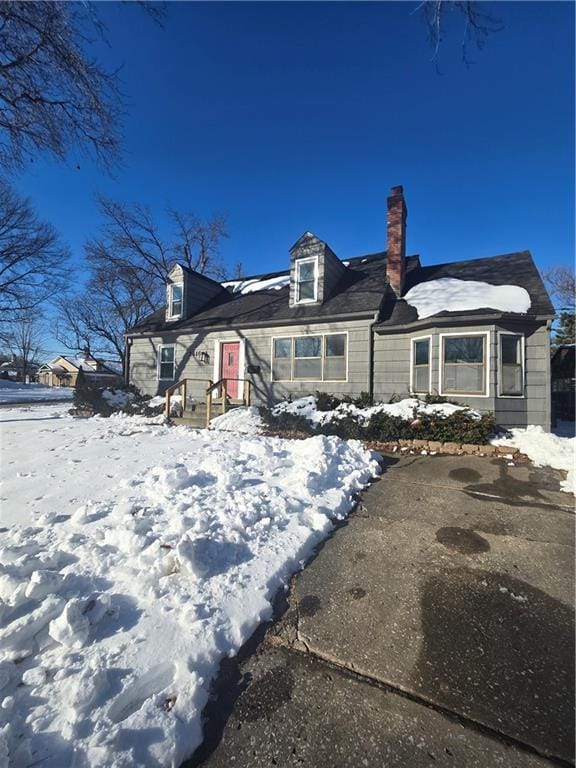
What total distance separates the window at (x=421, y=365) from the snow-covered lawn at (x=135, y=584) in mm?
5144

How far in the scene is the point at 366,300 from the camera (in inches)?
431

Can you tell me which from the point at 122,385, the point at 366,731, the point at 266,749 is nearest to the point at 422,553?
the point at 366,731

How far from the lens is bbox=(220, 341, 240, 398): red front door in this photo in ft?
42.9

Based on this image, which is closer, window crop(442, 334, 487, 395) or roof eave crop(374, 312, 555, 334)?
roof eave crop(374, 312, 555, 334)

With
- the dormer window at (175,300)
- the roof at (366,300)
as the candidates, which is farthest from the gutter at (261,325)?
the dormer window at (175,300)

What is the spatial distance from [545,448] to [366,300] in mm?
6423

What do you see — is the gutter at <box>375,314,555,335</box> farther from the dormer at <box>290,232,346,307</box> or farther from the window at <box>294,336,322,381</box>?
the dormer at <box>290,232,346,307</box>

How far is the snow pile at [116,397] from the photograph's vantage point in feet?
43.9

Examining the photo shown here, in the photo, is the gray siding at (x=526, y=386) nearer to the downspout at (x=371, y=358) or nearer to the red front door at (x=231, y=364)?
the downspout at (x=371, y=358)

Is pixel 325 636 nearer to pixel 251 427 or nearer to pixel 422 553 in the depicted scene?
pixel 422 553

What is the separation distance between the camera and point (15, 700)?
167 centimetres

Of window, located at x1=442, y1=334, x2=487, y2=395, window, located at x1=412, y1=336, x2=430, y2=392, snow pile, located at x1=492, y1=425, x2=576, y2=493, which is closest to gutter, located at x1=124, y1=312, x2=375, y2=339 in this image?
window, located at x1=412, y1=336, x2=430, y2=392

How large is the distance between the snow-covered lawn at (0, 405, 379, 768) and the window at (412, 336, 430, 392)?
16.9 feet

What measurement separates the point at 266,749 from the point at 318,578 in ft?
4.47
